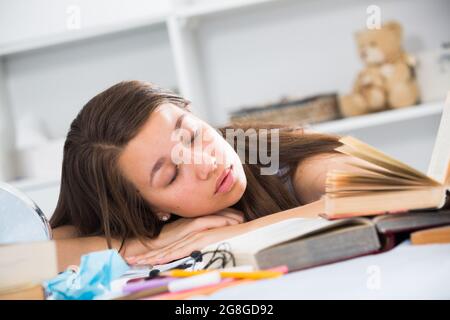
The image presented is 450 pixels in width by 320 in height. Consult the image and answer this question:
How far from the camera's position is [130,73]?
8.37 feet

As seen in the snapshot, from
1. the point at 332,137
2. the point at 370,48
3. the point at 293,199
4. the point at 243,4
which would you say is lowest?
the point at 293,199

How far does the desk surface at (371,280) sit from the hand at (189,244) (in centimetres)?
36

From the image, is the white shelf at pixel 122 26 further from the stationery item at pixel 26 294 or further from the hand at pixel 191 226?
the stationery item at pixel 26 294

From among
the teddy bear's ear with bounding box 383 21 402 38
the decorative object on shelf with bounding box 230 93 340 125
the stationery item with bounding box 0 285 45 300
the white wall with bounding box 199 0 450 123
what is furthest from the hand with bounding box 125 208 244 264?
the white wall with bounding box 199 0 450 123

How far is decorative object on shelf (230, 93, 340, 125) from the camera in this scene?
2162 millimetres

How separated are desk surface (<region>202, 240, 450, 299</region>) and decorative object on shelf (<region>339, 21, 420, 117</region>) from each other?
62.7 inches

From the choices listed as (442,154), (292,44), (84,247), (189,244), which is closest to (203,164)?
(189,244)

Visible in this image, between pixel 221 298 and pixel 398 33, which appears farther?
pixel 398 33

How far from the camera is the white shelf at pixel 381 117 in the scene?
6.91ft

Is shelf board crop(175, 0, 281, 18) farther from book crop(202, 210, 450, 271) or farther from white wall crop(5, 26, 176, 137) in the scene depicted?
book crop(202, 210, 450, 271)
